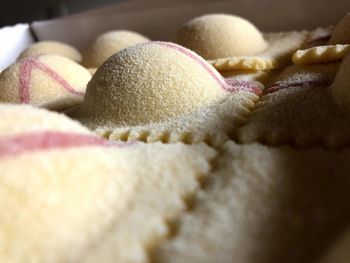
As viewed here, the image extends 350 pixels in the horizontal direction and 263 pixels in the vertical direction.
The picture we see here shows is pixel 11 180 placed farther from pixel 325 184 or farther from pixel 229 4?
pixel 229 4

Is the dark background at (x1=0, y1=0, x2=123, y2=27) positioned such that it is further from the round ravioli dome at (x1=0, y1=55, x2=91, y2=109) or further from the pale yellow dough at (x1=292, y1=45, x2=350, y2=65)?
the pale yellow dough at (x1=292, y1=45, x2=350, y2=65)

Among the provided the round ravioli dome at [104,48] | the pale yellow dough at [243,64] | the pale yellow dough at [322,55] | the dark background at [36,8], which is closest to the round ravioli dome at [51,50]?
the round ravioli dome at [104,48]

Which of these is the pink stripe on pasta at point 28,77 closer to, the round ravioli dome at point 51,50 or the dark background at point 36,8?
the round ravioli dome at point 51,50

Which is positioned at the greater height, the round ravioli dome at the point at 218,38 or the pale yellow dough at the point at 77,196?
the pale yellow dough at the point at 77,196

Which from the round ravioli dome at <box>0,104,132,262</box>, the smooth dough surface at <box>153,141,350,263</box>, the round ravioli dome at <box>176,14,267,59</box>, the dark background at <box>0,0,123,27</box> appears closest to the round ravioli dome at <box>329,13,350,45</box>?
the round ravioli dome at <box>176,14,267,59</box>

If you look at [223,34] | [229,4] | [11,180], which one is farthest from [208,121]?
Answer: [229,4]

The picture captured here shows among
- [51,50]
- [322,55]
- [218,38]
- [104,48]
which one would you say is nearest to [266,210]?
[322,55]
